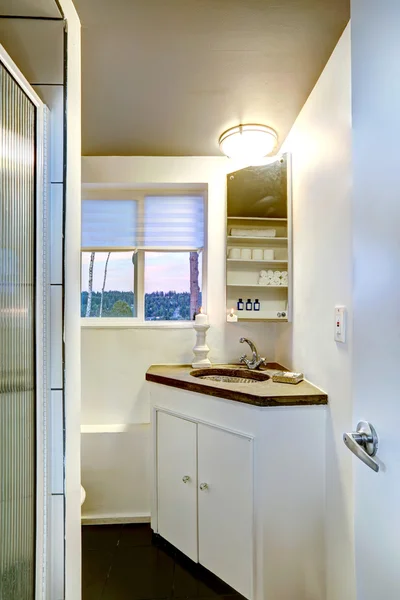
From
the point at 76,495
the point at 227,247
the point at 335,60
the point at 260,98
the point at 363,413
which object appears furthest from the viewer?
the point at 227,247

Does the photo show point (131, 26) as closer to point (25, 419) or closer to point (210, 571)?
point (25, 419)

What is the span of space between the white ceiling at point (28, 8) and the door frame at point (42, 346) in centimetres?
23

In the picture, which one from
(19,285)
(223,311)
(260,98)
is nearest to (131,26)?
(260,98)

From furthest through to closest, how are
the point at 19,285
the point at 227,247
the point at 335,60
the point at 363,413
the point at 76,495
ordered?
the point at 227,247, the point at 335,60, the point at 76,495, the point at 19,285, the point at 363,413

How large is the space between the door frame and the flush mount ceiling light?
1.12 m

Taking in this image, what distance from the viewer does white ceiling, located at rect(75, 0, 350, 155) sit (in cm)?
109

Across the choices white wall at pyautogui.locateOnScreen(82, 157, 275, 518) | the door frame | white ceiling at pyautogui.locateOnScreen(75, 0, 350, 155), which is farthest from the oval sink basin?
white ceiling at pyautogui.locateOnScreen(75, 0, 350, 155)

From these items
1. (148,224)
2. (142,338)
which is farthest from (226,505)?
(148,224)

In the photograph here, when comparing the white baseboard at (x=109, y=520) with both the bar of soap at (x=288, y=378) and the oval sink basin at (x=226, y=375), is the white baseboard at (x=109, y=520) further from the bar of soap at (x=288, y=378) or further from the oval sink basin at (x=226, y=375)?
the bar of soap at (x=288, y=378)

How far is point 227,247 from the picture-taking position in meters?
2.04

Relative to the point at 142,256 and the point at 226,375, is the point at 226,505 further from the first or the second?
the point at 142,256

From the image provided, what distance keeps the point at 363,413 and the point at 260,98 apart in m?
1.44

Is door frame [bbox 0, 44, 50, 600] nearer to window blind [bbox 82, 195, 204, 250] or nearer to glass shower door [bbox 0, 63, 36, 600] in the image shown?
glass shower door [bbox 0, 63, 36, 600]

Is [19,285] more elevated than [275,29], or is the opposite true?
[275,29]
